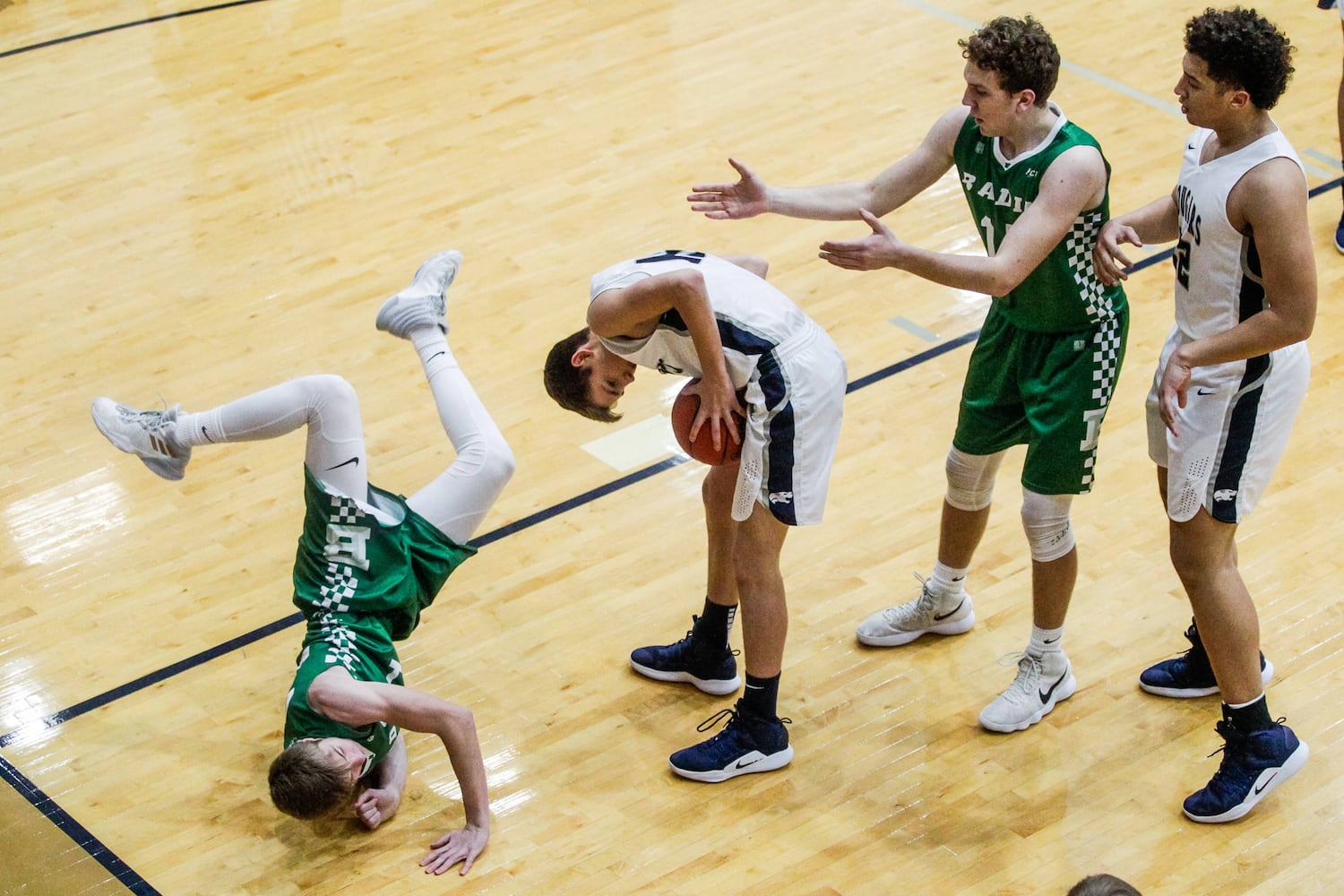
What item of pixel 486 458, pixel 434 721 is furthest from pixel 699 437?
pixel 434 721

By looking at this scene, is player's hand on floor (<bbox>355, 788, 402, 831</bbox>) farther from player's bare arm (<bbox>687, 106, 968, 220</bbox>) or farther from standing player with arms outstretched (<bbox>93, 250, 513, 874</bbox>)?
player's bare arm (<bbox>687, 106, 968, 220</bbox>)

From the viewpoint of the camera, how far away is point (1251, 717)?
3418mm

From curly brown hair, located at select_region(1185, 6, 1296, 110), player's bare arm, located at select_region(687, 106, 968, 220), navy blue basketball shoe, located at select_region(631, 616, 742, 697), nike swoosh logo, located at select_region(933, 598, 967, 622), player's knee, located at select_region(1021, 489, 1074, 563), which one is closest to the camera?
curly brown hair, located at select_region(1185, 6, 1296, 110)

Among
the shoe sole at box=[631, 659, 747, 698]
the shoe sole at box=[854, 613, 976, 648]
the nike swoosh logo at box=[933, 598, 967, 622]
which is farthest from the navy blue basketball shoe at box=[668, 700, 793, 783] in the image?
the nike swoosh logo at box=[933, 598, 967, 622]

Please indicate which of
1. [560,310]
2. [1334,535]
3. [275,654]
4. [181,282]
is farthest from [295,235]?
[1334,535]

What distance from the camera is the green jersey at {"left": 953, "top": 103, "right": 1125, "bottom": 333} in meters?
3.34

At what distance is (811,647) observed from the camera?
4.04 meters

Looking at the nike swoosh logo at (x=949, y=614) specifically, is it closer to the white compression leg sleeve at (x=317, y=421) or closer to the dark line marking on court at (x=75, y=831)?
the white compression leg sleeve at (x=317, y=421)

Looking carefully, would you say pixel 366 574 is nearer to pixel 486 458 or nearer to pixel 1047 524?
pixel 486 458

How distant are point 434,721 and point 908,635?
1.31 m

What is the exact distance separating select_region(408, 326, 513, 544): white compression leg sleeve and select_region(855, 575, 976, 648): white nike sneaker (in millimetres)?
1030

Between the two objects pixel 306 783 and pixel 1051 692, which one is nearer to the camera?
pixel 306 783

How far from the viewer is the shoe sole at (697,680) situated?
3893mm

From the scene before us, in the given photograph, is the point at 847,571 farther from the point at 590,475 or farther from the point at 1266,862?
the point at 1266,862
